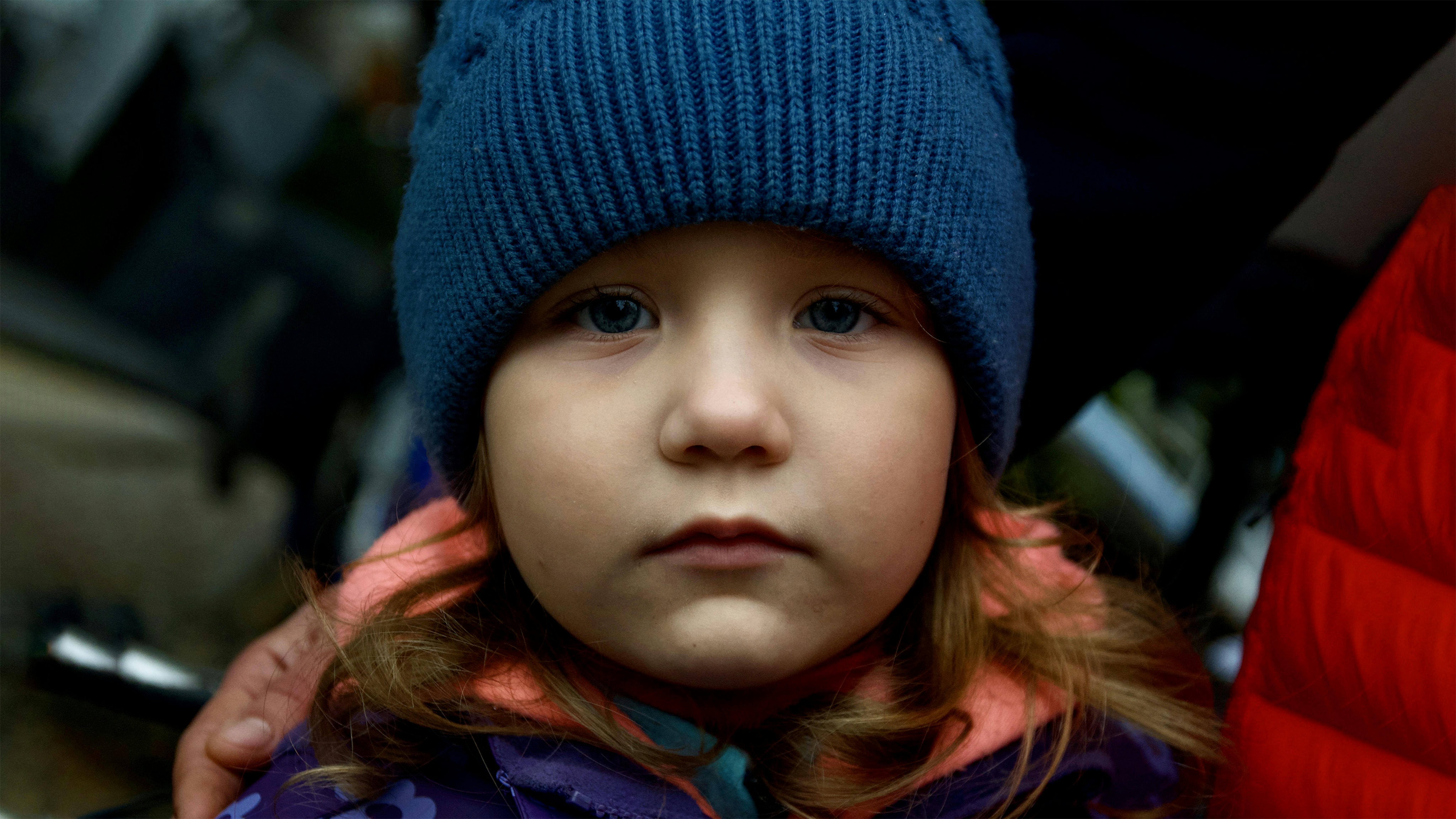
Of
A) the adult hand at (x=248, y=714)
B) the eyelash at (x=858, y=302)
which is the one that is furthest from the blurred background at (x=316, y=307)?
the eyelash at (x=858, y=302)

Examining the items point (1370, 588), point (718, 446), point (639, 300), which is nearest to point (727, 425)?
point (718, 446)

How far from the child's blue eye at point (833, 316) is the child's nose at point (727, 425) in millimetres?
89

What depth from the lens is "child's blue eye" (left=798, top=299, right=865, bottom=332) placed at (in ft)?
2.60

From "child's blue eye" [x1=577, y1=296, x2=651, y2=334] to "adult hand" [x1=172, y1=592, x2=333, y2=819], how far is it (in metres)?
0.40

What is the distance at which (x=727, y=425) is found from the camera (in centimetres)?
68

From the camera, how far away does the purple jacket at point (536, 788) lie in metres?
0.81

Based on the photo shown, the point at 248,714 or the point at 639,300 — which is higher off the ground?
the point at 639,300

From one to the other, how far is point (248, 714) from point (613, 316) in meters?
0.57

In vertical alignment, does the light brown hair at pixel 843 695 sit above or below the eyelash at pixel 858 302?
below

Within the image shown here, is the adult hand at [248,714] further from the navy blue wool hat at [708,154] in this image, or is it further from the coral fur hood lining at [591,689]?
the navy blue wool hat at [708,154]

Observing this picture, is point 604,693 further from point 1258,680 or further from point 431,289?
point 1258,680

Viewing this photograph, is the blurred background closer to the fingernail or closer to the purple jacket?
the fingernail

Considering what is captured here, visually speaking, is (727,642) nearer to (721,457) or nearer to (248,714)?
(721,457)

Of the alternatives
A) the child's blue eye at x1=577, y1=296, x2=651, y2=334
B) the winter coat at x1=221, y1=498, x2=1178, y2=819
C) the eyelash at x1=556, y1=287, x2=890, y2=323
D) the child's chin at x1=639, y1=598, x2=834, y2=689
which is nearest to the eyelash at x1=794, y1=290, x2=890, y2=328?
the eyelash at x1=556, y1=287, x2=890, y2=323
